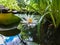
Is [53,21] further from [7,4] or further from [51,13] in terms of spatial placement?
[7,4]

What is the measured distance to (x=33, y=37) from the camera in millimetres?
880

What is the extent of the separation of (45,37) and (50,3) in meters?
0.17

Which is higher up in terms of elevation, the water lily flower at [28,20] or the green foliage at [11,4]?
the green foliage at [11,4]

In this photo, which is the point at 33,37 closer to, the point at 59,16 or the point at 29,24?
the point at 29,24

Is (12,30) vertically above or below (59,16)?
below

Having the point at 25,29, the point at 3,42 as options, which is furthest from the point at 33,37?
the point at 3,42

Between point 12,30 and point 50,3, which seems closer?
point 50,3

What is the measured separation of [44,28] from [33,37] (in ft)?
0.50

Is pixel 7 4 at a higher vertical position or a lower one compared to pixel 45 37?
higher

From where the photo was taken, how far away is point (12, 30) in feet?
2.82

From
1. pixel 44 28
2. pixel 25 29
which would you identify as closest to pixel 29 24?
pixel 25 29

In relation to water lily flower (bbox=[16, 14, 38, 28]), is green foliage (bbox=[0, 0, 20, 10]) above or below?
above

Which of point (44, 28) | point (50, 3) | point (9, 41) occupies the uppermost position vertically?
point (50, 3)

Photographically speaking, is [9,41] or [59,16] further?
[9,41]
